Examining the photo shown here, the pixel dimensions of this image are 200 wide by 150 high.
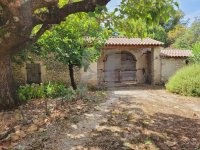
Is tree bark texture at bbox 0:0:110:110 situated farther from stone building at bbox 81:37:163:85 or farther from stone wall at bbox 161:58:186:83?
stone wall at bbox 161:58:186:83

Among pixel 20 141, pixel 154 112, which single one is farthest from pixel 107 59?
pixel 20 141

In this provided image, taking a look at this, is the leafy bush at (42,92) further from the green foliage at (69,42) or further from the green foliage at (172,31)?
the green foliage at (172,31)

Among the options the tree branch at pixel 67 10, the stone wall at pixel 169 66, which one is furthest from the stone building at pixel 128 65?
the tree branch at pixel 67 10

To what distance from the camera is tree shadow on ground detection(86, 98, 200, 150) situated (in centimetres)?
561

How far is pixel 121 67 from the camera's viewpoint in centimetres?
2058

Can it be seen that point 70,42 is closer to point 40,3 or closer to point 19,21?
point 40,3

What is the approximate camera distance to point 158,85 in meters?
18.0

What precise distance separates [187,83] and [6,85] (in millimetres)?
8418

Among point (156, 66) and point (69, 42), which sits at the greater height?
point (69, 42)

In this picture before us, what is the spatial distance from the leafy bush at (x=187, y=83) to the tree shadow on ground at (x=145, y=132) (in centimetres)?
483

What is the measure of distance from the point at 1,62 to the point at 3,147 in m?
3.97

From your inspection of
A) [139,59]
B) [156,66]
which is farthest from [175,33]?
[156,66]

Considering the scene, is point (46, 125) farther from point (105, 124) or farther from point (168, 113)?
point (168, 113)

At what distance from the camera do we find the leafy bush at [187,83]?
12.7 m
